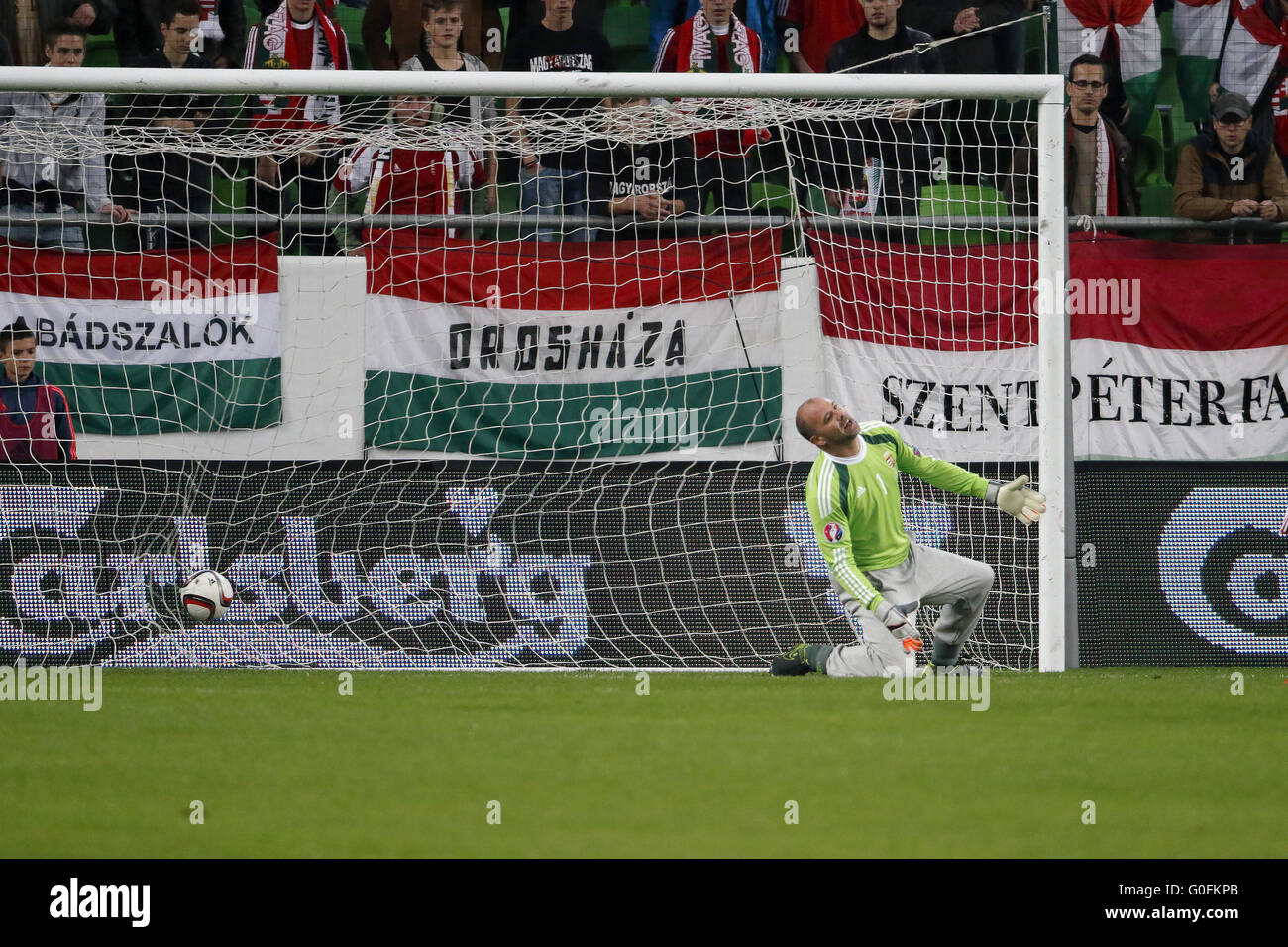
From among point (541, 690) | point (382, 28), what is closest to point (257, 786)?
point (541, 690)

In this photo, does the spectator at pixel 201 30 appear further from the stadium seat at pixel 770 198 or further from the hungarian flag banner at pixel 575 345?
the stadium seat at pixel 770 198

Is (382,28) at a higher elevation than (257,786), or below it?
higher

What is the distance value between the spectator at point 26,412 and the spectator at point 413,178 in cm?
247

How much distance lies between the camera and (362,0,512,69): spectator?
1261cm

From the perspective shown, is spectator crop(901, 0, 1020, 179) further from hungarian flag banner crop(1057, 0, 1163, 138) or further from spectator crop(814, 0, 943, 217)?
hungarian flag banner crop(1057, 0, 1163, 138)

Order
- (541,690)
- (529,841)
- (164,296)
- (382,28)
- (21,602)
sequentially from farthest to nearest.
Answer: (382,28), (164,296), (21,602), (541,690), (529,841)

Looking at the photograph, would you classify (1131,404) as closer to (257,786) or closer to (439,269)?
(439,269)

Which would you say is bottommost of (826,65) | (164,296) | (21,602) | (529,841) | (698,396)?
(529,841)

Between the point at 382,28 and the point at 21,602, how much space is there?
5377 mm

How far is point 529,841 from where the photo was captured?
15.4 ft

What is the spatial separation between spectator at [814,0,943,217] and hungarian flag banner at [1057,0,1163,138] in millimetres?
1178

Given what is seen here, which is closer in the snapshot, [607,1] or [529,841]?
[529,841]

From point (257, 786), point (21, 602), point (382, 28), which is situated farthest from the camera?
point (382, 28)

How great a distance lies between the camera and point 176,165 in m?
11.6
